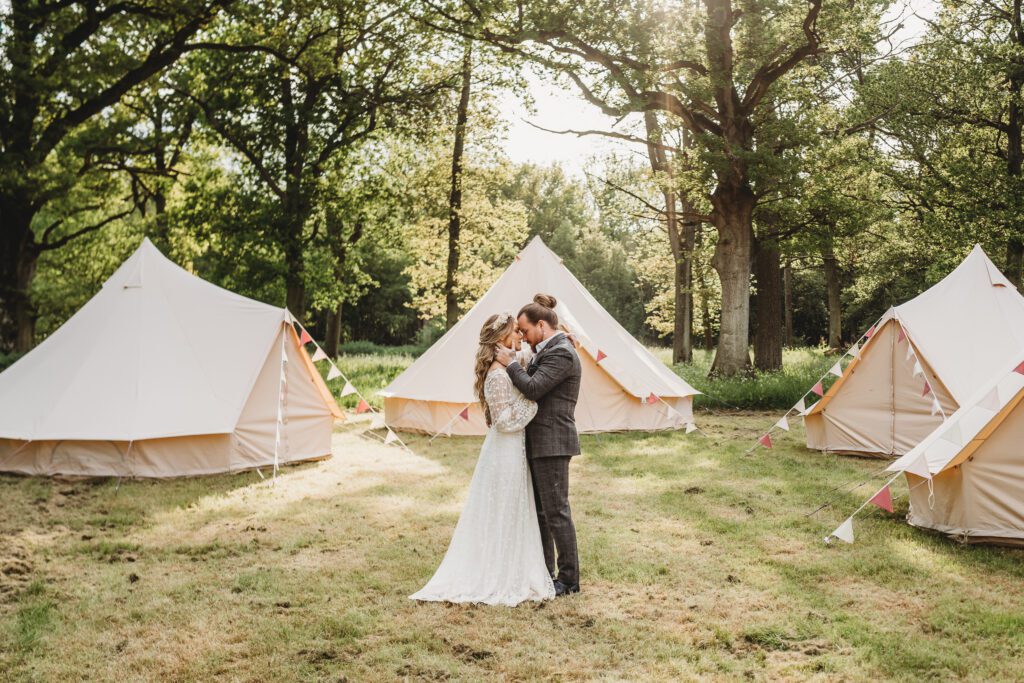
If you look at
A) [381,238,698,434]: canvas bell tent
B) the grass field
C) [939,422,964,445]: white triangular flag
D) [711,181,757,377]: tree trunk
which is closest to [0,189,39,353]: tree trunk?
the grass field

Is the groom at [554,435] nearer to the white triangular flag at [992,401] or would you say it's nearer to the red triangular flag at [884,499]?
the red triangular flag at [884,499]

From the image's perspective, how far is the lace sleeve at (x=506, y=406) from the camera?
4.33 m

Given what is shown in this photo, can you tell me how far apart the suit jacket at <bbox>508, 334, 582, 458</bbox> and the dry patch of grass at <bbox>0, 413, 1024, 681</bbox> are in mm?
879

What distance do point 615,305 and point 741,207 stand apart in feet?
86.4

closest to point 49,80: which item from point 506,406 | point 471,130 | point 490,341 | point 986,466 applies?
point 471,130

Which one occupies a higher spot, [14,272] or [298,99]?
[298,99]

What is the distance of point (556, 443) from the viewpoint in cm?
435

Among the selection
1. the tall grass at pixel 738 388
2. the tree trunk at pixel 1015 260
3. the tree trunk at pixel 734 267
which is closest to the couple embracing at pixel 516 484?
the tall grass at pixel 738 388

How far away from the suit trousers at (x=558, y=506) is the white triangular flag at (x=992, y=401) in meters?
3.10

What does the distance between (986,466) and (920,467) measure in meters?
0.41

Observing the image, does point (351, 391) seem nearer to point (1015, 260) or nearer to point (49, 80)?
Answer: point (49, 80)

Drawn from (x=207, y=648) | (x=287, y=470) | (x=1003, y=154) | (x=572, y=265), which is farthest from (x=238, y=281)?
(x=572, y=265)

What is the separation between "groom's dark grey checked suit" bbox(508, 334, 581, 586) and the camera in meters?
4.34

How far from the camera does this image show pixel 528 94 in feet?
52.3
